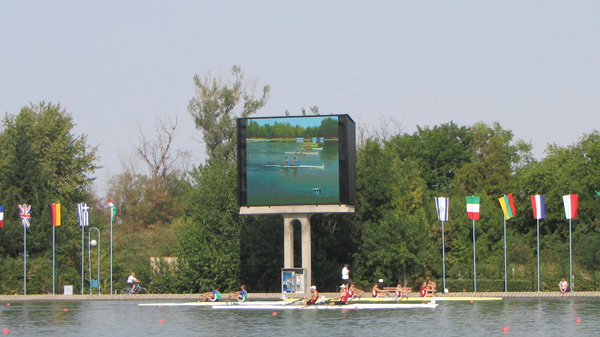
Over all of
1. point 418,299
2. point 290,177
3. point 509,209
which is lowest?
point 418,299

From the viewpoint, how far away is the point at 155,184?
9656 centimetres

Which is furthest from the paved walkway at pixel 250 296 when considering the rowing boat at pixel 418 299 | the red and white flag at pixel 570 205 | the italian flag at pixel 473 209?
the italian flag at pixel 473 209

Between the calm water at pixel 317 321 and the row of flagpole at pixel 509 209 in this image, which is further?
the row of flagpole at pixel 509 209

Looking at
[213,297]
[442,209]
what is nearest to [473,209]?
[442,209]

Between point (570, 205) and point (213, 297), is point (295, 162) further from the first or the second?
point (570, 205)

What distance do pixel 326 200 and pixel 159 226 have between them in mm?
41845

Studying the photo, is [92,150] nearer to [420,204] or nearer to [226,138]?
[226,138]

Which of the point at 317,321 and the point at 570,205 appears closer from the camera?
A: the point at 317,321

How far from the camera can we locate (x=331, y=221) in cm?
6412

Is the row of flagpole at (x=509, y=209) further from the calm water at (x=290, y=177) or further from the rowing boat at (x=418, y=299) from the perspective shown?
Result: the calm water at (x=290, y=177)

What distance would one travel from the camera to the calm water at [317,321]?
99.8ft

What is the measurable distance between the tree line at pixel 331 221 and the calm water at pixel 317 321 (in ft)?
52.7

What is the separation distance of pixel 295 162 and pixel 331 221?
483 inches

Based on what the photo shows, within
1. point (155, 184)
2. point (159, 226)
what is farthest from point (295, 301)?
point (155, 184)
